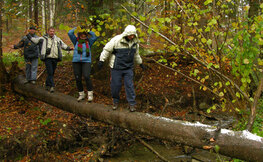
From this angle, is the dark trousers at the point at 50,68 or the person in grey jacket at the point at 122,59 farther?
the dark trousers at the point at 50,68

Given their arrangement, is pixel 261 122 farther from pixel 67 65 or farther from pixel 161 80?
pixel 67 65

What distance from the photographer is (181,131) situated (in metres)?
3.83

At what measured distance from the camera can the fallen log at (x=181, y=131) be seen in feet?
11.1

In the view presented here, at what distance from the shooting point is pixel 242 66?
4039mm

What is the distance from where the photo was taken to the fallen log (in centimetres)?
338

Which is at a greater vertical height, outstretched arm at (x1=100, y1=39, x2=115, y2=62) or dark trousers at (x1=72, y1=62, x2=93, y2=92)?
outstretched arm at (x1=100, y1=39, x2=115, y2=62)

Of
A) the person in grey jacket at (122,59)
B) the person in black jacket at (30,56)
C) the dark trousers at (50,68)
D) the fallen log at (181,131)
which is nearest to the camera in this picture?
the fallen log at (181,131)

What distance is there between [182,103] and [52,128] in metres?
5.93

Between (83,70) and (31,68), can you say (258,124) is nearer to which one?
(83,70)

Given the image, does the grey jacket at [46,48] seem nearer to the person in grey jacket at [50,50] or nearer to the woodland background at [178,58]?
the person in grey jacket at [50,50]

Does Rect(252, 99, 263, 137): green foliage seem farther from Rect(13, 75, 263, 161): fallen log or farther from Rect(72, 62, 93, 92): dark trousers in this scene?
Rect(72, 62, 93, 92): dark trousers

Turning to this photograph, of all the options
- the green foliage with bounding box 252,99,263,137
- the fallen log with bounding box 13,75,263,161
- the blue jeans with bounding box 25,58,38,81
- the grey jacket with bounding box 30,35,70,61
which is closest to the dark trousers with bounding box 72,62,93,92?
the fallen log with bounding box 13,75,263,161

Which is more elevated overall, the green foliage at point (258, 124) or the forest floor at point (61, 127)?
the green foliage at point (258, 124)

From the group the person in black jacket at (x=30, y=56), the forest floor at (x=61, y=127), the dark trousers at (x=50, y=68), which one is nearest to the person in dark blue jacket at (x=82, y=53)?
the dark trousers at (x=50, y=68)
